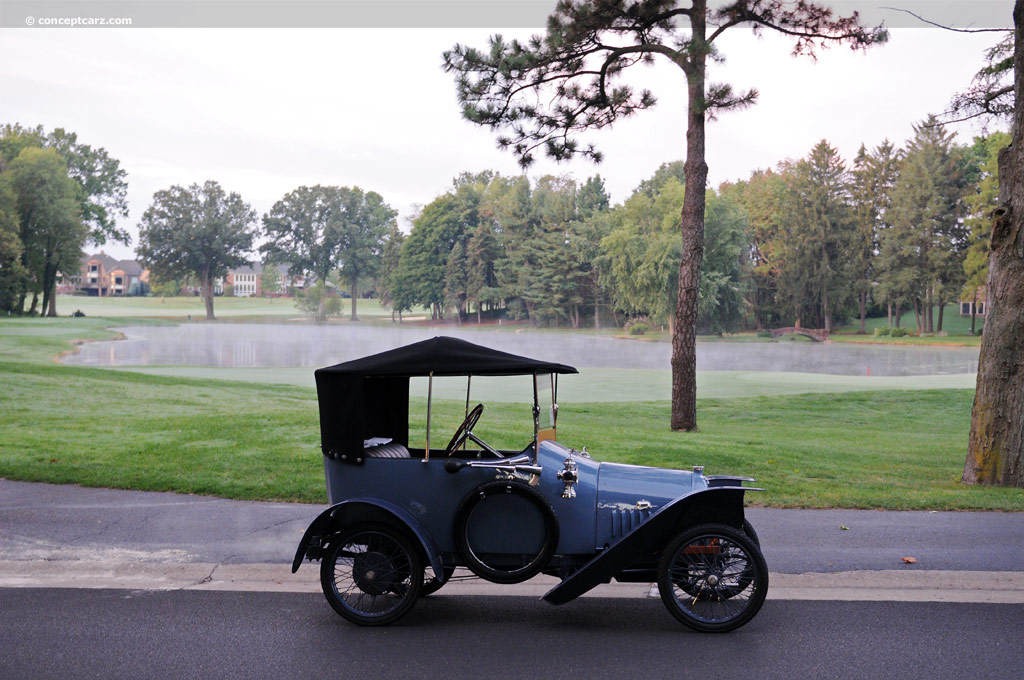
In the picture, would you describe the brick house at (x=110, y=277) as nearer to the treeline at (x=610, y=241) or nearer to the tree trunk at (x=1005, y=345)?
the treeline at (x=610, y=241)

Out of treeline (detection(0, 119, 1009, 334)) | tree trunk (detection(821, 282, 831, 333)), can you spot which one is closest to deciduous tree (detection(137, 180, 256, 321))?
treeline (detection(0, 119, 1009, 334))

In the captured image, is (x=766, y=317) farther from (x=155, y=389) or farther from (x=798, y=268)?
(x=155, y=389)

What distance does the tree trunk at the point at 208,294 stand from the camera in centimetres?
6378

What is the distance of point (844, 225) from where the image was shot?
72.6 metres

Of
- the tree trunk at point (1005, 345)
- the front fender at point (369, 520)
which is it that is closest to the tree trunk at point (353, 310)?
the tree trunk at point (1005, 345)

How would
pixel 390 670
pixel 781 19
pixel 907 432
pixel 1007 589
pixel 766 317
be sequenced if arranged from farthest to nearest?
1. pixel 766 317
2. pixel 907 432
3. pixel 781 19
4. pixel 1007 589
5. pixel 390 670

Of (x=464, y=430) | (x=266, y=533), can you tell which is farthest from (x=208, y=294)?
(x=464, y=430)

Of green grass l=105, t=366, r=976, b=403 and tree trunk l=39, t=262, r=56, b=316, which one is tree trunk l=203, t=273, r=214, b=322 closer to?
tree trunk l=39, t=262, r=56, b=316

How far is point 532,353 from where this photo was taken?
142ft

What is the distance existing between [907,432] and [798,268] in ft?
188

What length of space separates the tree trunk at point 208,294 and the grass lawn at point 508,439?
41.2 meters

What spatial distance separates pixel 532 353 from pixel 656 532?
38503 mm

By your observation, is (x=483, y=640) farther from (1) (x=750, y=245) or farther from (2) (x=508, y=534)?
(1) (x=750, y=245)

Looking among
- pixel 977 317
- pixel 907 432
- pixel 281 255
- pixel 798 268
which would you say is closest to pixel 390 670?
pixel 907 432
